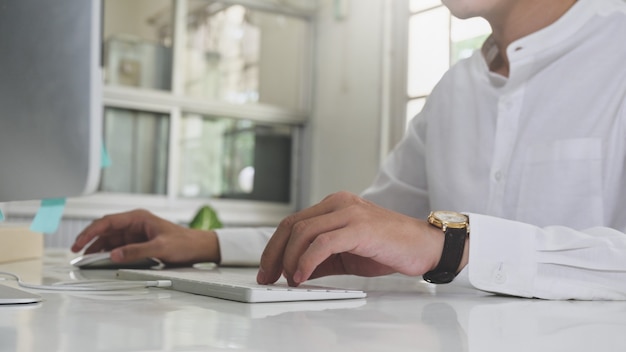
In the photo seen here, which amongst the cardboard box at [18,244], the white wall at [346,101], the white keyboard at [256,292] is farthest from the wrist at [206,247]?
the white wall at [346,101]

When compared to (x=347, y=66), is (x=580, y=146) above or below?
below

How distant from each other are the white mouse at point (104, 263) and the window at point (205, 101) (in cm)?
321

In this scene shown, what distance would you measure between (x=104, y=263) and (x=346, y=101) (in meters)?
3.55

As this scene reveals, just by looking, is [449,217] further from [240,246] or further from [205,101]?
[205,101]

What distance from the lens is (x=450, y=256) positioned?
2.55ft

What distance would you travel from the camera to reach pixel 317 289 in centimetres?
69

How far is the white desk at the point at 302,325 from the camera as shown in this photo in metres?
0.43

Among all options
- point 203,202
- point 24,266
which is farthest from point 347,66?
point 24,266

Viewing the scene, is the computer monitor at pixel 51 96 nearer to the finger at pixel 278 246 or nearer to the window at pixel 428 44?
the finger at pixel 278 246

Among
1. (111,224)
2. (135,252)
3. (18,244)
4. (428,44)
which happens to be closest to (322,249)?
(135,252)

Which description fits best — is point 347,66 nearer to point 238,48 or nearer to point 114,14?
point 238,48

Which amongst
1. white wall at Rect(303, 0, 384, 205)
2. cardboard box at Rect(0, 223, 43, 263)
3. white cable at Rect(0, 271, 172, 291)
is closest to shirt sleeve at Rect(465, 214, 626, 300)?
white cable at Rect(0, 271, 172, 291)

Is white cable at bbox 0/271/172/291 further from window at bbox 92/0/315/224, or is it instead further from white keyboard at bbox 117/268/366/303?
window at bbox 92/0/315/224

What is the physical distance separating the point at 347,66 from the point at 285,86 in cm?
54
